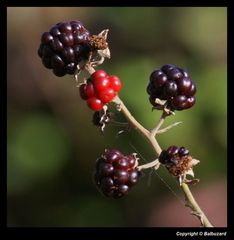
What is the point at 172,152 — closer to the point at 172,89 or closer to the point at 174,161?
the point at 174,161

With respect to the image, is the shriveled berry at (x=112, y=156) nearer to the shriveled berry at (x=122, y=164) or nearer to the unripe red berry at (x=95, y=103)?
the shriveled berry at (x=122, y=164)

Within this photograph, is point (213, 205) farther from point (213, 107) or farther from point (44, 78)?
point (44, 78)

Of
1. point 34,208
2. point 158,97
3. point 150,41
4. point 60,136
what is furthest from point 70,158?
point 158,97

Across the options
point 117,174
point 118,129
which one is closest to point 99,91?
point 117,174

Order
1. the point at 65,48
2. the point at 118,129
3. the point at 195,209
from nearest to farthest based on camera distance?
the point at 195,209
the point at 65,48
the point at 118,129

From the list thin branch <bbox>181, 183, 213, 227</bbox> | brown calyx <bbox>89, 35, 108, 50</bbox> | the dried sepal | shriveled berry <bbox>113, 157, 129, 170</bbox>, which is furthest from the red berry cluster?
thin branch <bbox>181, 183, 213, 227</bbox>

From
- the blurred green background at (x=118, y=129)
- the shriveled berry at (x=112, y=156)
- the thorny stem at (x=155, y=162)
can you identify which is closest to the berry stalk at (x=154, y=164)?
the thorny stem at (x=155, y=162)
